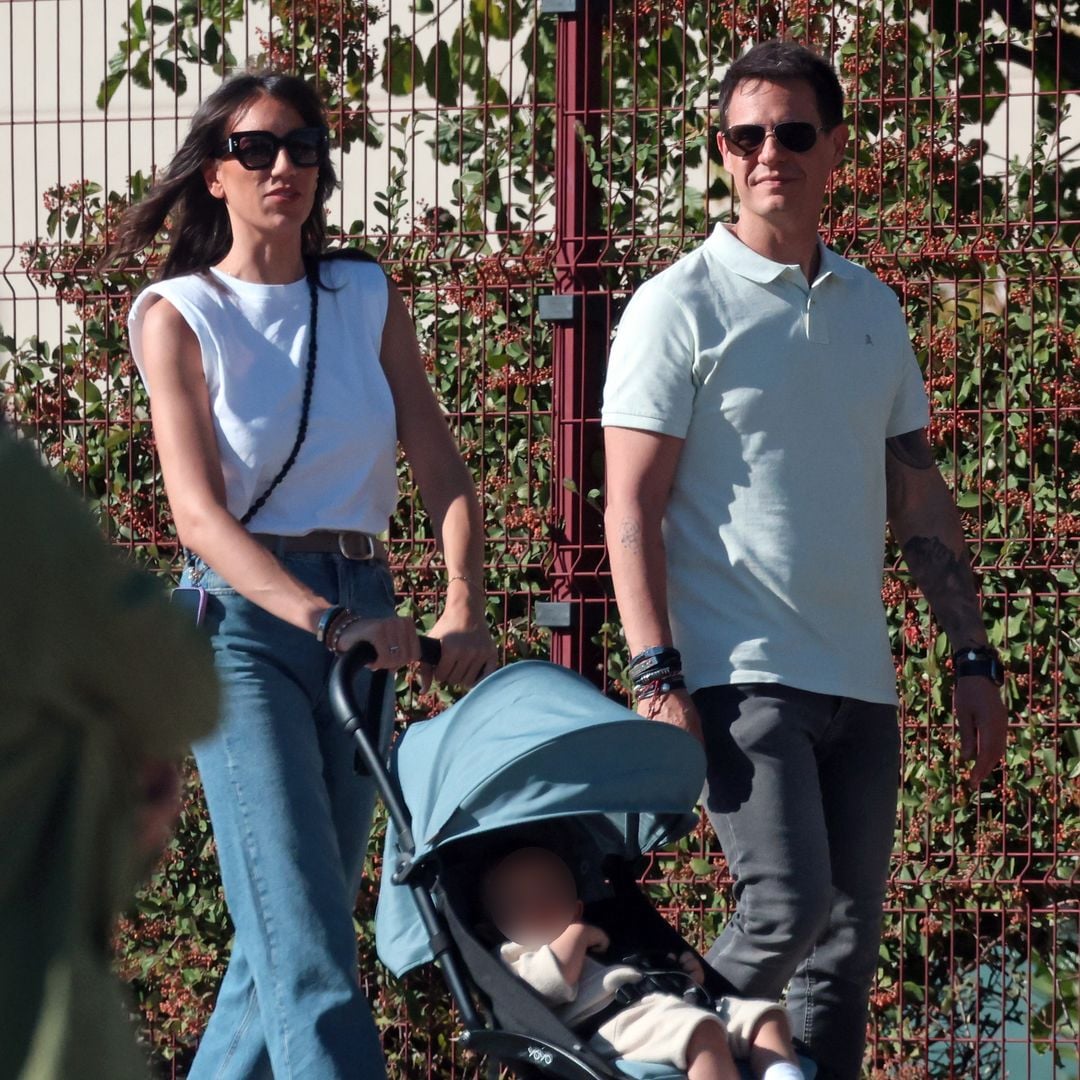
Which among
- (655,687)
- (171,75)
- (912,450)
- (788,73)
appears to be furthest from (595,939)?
(171,75)

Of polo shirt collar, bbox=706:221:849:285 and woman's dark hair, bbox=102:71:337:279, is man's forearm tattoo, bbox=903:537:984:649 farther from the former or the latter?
woman's dark hair, bbox=102:71:337:279

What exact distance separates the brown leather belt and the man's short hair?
118 cm

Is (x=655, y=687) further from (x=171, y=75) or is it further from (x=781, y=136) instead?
(x=171, y=75)

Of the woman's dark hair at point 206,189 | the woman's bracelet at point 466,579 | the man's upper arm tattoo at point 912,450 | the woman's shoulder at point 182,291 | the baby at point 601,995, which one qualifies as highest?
the woman's dark hair at point 206,189

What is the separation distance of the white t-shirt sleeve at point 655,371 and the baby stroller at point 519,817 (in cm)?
54

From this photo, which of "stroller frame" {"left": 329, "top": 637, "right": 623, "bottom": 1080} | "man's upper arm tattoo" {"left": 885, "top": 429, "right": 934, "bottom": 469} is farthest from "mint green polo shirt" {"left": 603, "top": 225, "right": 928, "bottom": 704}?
"stroller frame" {"left": 329, "top": 637, "right": 623, "bottom": 1080}

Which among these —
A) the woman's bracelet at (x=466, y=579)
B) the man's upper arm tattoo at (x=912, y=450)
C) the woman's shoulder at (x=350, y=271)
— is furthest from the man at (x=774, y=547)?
the woman's shoulder at (x=350, y=271)

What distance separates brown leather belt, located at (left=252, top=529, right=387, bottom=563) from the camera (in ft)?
12.2

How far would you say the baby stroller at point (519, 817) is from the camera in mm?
3352

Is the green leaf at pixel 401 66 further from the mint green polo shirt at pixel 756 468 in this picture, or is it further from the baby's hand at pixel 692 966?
the baby's hand at pixel 692 966

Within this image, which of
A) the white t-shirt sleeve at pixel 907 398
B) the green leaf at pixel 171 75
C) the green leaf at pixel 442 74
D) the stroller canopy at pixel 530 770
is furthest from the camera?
the green leaf at pixel 171 75

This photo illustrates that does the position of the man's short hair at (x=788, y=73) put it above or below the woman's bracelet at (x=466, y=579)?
above

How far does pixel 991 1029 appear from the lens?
554 centimetres

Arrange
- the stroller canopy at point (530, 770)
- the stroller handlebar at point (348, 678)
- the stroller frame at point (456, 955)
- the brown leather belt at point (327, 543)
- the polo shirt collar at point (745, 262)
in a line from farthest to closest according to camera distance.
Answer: the polo shirt collar at point (745, 262) → the brown leather belt at point (327, 543) → the stroller handlebar at point (348, 678) → the stroller canopy at point (530, 770) → the stroller frame at point (456, 955)
